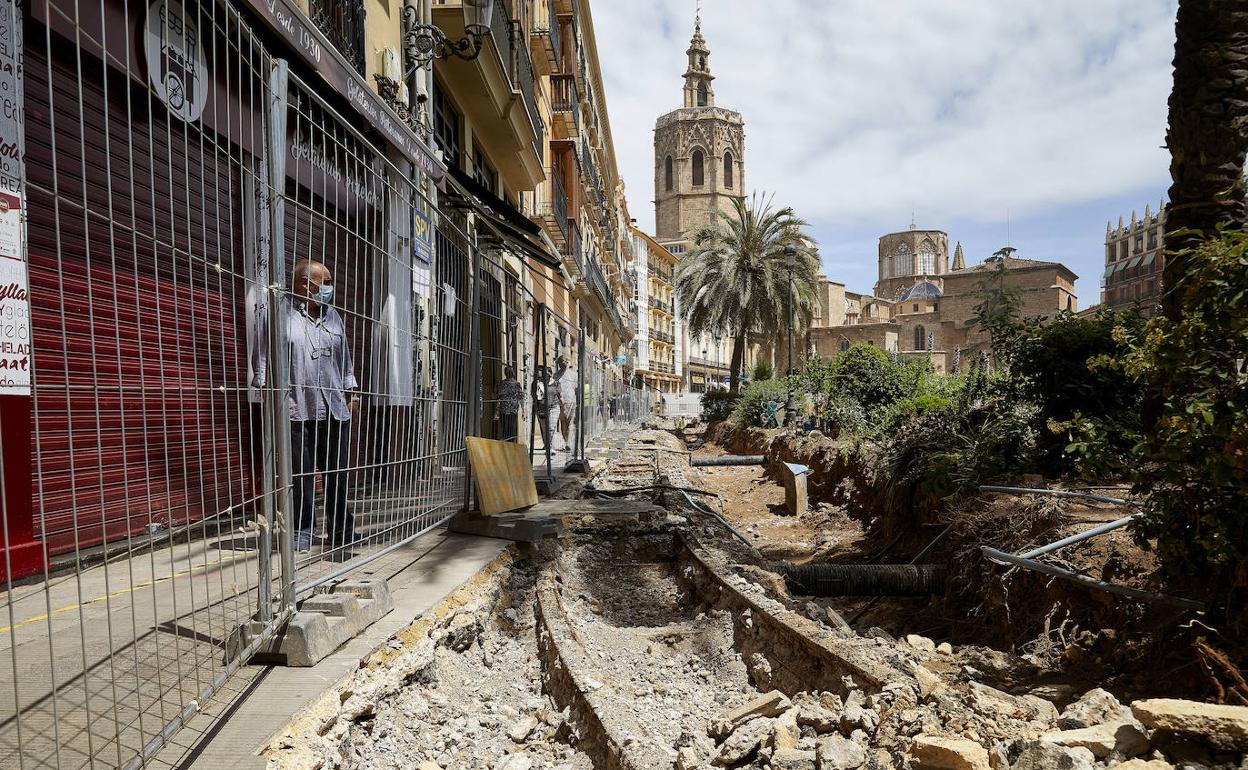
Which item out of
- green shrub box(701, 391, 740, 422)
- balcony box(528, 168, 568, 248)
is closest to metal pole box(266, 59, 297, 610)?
balcony box(528, 168, 568, 248)

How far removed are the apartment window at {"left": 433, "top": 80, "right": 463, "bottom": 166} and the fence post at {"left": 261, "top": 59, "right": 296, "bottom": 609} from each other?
27.8ft

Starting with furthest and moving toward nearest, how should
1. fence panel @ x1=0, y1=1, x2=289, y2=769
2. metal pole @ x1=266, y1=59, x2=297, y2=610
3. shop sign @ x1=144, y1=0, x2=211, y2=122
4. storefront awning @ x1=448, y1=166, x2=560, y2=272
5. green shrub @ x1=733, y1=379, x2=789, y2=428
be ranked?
green shrub @ x1=733, y1=379, x2=789, y2=428
storefront awning @ x1=448, y1=166, x2=560, y2=272
shop sign @ x1=144, y1=0, x2=211, y2=122
metal pole @ x1=266, y1=59, x2=297, y2=610
fence panel @ x1=0, y1=1, x2=289, y2=769

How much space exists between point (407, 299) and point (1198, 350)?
3836 millimetres

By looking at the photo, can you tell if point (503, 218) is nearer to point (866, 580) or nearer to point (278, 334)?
point (866, 580)

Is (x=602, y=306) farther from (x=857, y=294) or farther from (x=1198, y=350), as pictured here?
(x=857, y=294)

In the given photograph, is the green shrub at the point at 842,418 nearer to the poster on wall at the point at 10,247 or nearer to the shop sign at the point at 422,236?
the shop sign at the point at 422,236

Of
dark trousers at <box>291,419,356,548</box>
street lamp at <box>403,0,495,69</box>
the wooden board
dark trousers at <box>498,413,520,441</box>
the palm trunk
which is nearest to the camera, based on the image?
dark trousers at <box>291,419,356,548</box>

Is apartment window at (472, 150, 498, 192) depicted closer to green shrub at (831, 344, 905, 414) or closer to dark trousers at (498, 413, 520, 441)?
dark trousers at (498, 413, 520, 441)

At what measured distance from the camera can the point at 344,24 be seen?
8344 mm

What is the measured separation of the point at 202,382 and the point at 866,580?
454cm

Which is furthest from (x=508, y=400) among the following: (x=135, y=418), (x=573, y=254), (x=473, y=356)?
(x=573, y=254)

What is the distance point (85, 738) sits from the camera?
2146mm

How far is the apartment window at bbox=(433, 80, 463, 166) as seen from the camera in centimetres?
1138

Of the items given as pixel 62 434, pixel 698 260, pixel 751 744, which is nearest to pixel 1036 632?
pixel 751 744
